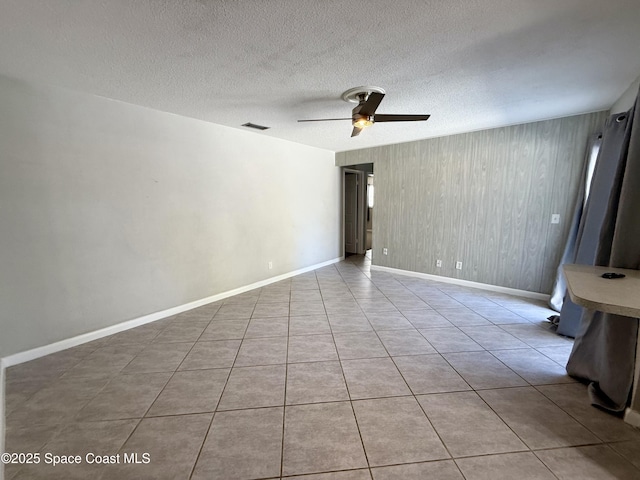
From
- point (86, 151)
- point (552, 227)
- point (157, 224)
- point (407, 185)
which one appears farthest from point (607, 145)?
point (86, 151)

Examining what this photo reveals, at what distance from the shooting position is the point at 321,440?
61.2 inches

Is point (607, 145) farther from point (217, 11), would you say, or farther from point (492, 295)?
point (217, 11)

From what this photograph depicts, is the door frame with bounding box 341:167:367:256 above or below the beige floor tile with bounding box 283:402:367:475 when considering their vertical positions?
above

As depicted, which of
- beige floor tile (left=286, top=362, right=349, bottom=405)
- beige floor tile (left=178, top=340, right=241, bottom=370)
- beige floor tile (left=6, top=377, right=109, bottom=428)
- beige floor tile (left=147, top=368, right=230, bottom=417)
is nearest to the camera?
beige floor tile (left=6, top=377, right=109, bottom=428)

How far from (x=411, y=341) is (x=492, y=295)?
6.69 feet

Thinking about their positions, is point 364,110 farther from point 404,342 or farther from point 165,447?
point 165,447

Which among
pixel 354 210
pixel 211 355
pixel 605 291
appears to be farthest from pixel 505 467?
pixel 354 210

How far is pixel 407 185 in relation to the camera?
4.81 m

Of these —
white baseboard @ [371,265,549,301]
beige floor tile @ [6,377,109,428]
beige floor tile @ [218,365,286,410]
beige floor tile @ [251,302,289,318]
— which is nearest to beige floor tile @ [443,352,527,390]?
beige floor tile @ [218,365,286,410]

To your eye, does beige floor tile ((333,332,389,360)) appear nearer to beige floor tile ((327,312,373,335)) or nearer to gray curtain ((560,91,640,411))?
beige floor tile ((327,312,373,335))

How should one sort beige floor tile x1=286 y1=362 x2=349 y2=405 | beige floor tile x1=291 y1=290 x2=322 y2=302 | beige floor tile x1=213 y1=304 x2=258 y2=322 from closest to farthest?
beige floor tile x1=286 y1=362 x2=349 y2=405 < beige floor tile x1=213 y1=304 x2=258 y2=322 < beige floor tile x1=291 y1=290 x2=322 y2=302

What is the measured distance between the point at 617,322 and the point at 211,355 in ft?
9.73

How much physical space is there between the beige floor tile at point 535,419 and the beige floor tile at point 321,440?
0.97 meters

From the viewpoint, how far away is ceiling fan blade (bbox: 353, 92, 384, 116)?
2.13 meters
